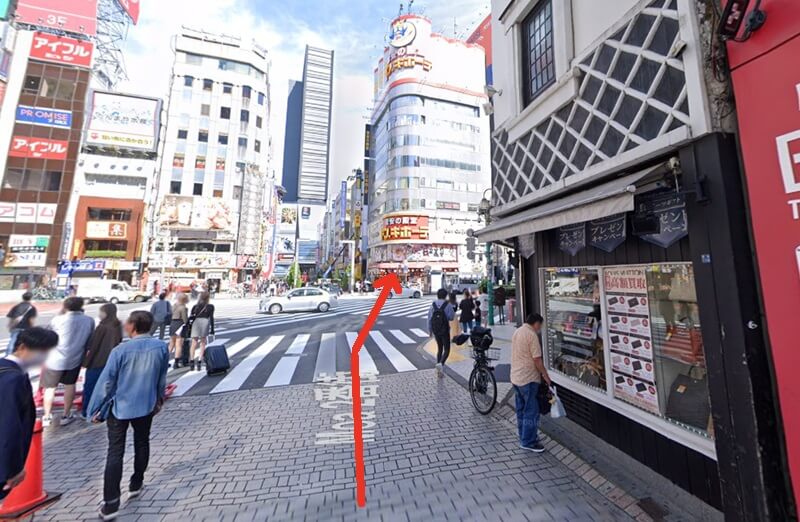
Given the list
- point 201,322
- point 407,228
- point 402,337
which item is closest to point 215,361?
point 201,322

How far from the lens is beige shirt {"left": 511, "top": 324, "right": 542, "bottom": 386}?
162 inches

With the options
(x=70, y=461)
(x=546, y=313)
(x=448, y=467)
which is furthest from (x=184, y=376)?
(x=546, y=313)

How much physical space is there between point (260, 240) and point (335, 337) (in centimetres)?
3978

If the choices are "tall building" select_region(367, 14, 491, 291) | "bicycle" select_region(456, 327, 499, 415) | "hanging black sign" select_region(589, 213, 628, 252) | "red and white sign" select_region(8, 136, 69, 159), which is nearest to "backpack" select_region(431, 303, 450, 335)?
"bicycle" select_region(456, 327, 499, 415)

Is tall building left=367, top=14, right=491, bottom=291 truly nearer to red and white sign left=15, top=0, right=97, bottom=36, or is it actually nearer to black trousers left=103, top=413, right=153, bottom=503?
red and white sign left=15, top=0, right=97, bottom=36

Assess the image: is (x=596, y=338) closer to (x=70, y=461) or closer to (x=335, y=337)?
(x=70, y=461)

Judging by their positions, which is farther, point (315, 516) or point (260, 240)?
point (260, 240)

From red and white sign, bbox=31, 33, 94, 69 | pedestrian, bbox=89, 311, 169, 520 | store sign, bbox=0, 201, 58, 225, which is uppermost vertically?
red and white sign, bbox=31, 33, 94, 69

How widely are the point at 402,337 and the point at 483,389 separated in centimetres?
739

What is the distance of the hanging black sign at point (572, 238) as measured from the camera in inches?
177

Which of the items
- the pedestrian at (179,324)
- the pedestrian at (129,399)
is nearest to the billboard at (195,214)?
the pedestrian at (179,324)

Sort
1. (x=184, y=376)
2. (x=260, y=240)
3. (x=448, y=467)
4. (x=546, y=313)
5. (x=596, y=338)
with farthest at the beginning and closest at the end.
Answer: (x=260, y=240)
(x=184, y=376)
(x=546, y=313)
(x=596, y=338)
(x=448, y=467)

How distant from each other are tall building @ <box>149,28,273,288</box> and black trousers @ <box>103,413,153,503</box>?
4325 cm

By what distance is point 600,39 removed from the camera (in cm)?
407
